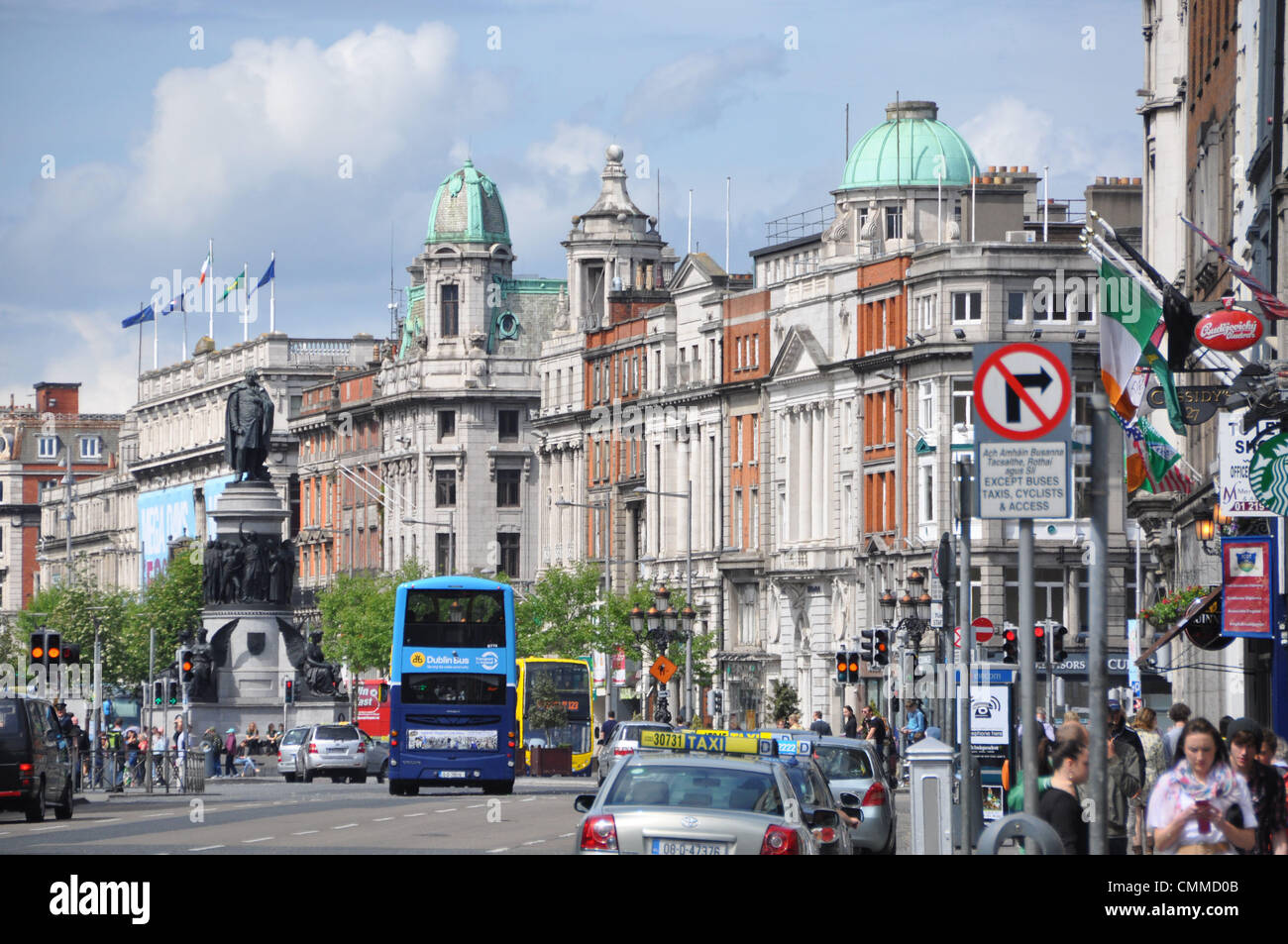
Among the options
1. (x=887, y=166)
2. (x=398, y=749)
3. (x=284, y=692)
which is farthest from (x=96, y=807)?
(x=887, y=166)

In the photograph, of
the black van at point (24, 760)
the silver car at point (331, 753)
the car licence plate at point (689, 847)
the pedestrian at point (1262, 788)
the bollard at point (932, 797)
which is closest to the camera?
the pedestrian at point (1262, 788)

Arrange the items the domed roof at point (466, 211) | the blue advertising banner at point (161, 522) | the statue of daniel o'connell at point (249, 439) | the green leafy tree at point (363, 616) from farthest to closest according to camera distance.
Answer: the blue advertising banner at point (161, 522) → the domed roof at point (466, 211) → the green leafy tree at point (363, 616) → the statue of daniel o'connell at point (249, 439)

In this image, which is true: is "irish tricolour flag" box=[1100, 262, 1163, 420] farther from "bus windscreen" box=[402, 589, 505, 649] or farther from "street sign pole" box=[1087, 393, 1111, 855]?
"bus windscreen" box=[402, 589, 505, 649]

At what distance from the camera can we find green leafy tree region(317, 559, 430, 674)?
408 ft

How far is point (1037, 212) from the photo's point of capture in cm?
10494

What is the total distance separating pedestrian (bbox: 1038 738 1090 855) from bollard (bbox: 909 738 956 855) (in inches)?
169

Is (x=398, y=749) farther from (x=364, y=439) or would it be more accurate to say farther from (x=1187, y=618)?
(x=364, y=439)

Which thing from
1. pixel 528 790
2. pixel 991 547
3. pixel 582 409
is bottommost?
pixel 528 790

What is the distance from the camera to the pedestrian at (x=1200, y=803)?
16.7 meters

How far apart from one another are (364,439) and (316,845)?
11972 cm

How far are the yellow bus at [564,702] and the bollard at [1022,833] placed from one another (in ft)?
A: 218

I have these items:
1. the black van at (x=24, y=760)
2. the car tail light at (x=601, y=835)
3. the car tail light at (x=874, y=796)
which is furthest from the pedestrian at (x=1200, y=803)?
the black van at (x=24, y=760)

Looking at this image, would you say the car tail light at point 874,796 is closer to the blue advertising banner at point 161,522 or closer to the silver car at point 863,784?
the silver car at point 863,784

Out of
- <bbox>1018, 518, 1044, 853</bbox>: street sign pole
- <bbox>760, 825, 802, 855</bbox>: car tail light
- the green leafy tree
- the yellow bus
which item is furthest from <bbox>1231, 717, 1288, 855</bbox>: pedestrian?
the green leafy tree
